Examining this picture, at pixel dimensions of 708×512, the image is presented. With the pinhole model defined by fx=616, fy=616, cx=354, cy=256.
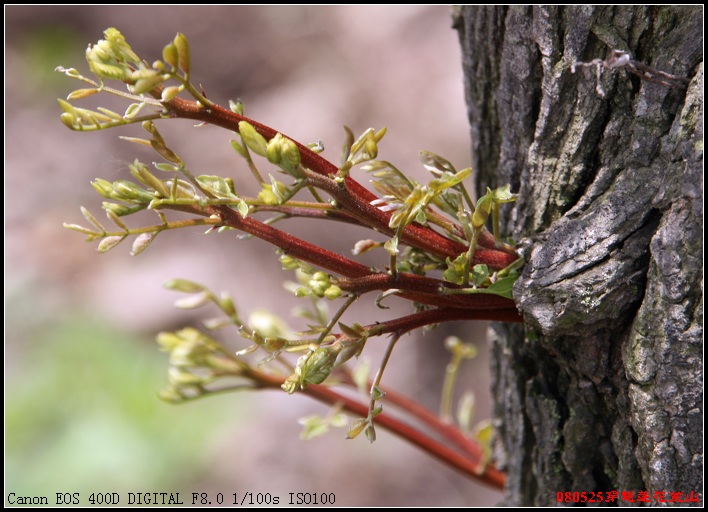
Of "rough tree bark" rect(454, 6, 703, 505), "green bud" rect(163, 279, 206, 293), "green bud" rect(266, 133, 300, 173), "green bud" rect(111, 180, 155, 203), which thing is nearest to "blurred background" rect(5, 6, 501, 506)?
"green bud" rect(163, 279, 206, 293)

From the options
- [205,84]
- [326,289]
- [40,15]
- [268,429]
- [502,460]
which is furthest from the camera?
[40,15]

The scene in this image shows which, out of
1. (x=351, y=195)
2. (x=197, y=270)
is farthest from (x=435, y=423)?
(x=197, y=270)

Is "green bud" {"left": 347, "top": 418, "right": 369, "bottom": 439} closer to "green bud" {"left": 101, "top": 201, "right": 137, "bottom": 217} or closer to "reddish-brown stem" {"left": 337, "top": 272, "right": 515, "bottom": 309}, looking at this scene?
"reddish-brown stem" {"left": 337, "top": 272, "right": 515, "bottom": 309}

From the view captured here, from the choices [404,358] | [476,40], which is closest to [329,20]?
[404,358]

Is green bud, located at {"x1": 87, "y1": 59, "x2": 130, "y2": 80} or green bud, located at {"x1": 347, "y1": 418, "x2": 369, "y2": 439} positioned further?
green bud, located at {"x1": 347, "y1": 418, "x2": 369, "y2": 439}

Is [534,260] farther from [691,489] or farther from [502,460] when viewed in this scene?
[502,460]

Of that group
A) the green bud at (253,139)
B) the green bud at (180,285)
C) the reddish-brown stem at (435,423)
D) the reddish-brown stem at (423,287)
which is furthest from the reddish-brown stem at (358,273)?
the reddish-brown stem at (435,423)
